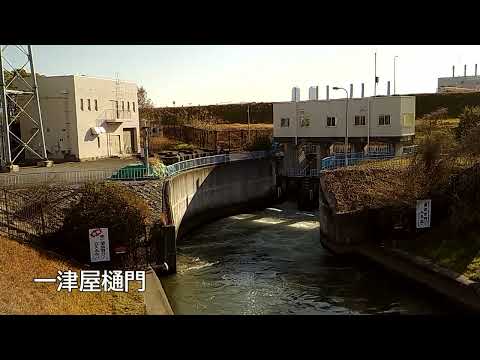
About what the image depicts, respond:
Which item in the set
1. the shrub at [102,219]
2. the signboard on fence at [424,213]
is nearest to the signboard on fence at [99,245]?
the shrub at [102,219]

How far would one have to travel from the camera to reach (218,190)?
68.9 ft

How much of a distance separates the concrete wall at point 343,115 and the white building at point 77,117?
843 centimetres

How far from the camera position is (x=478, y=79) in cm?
4544

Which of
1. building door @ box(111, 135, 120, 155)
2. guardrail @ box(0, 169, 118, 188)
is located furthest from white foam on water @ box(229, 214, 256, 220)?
guardrail @ box(0, 169, 118, 188)

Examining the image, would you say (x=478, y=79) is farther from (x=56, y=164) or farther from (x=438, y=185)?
(x=56, y=164)

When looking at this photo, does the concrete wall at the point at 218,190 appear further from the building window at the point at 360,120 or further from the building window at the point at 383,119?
the building window at the point at 383,119

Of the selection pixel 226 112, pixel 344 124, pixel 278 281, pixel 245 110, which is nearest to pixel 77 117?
pixel 278 281

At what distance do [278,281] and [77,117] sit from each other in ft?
38.6

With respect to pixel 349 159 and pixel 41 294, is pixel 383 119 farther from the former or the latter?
pixel 41 294

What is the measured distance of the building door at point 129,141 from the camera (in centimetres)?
2268

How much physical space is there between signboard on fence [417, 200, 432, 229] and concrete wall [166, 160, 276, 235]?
7.45 metres

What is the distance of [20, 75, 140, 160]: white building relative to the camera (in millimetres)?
18938

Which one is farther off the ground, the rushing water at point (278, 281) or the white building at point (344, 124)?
the white building at point (344, 124)

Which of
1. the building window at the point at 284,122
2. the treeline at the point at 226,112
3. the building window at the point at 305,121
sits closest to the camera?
the building window at the point at 305,121
